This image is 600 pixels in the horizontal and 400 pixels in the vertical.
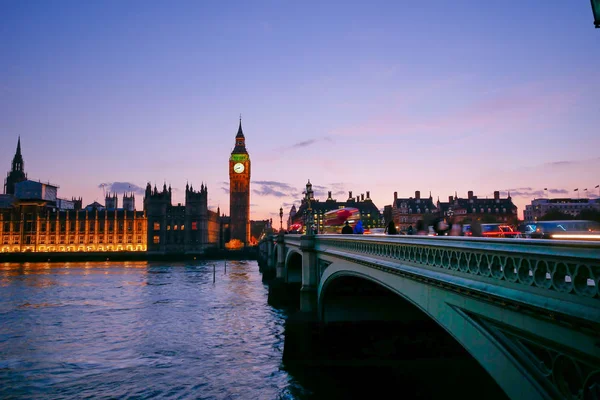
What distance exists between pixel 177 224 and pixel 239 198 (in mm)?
38558

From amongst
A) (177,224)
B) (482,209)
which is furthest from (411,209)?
(177,224)

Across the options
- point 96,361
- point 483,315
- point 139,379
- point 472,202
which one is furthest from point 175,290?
point 472,202

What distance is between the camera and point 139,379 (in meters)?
23.3

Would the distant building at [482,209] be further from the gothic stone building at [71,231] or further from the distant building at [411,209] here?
the gothic stone building at [71,231]

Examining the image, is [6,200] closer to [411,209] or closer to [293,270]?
[411,209]

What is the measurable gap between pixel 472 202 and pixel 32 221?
13209 cm

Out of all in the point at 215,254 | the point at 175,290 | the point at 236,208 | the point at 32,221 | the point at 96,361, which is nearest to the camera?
the point at 96,361

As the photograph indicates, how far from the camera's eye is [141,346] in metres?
30.1

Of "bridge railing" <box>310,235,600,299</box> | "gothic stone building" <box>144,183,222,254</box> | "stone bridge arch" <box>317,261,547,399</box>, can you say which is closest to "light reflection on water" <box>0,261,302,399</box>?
"stone bridge arch" <box>317,261,547,399</box>

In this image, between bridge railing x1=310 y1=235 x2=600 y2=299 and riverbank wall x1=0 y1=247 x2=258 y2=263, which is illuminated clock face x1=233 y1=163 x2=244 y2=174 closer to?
riverbank wall x1=0 y1=247 x2=258 y2=263

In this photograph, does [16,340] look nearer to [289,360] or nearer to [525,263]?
[289,360]

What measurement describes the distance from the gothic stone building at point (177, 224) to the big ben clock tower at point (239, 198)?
24194 mm

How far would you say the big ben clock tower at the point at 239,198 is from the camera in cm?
18588

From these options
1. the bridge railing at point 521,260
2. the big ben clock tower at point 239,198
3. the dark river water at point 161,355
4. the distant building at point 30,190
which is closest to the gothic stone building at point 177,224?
the big ben clock tower at point 239,198
